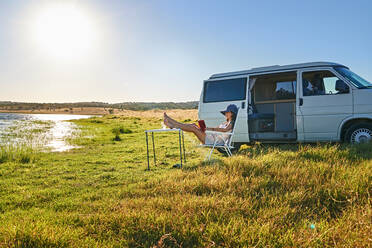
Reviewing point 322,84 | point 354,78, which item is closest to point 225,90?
point 322,84

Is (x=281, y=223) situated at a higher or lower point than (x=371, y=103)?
lower

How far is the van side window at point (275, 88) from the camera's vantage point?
7.93m

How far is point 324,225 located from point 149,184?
7.58 ft

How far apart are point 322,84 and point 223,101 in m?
2.48

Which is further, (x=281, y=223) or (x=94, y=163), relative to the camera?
(x=94, y=163)

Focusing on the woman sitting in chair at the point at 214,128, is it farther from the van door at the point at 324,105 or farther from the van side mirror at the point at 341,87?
the van side mirror at the point at 341,87

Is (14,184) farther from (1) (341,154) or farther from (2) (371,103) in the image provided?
(2) (371,103)

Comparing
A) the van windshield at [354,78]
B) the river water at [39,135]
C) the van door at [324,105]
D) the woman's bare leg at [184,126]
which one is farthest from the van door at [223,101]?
the river water at [39,135]

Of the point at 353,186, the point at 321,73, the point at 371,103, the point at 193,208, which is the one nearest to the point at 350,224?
the point at 353,186

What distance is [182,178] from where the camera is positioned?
3887mm

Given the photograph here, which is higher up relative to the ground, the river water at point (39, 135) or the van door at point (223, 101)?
the van door at point (223, 101)

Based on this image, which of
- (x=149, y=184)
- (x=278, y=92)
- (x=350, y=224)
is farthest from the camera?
(x=278, y=92)

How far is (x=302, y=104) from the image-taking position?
6234 mm

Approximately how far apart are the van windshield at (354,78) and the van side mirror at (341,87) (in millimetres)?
155
